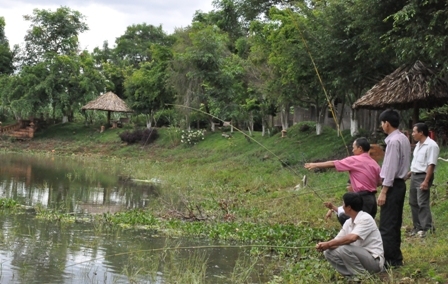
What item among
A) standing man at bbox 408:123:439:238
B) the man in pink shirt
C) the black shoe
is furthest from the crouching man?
standing man at bbox 408:123:439:238

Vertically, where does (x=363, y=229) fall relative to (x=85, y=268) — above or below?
above

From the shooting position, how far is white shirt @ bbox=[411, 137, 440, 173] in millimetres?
7953

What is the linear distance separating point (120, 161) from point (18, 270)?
2382 cm

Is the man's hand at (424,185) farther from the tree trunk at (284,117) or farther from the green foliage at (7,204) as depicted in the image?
the tree trunk at (284,117)

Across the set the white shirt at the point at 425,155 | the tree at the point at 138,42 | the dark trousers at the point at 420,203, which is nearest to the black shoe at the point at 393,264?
the dark trousers at the point at 420,203

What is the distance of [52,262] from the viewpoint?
26.0ft

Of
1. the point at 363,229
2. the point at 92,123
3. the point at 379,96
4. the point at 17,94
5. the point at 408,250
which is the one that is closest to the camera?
the point at 363,229

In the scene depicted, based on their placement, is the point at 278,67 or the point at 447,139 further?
the point at 278,67

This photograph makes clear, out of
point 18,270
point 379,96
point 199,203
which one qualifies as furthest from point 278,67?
point 18,270

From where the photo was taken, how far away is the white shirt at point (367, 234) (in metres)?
6.13

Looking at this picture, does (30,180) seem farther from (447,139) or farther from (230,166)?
(447,139)

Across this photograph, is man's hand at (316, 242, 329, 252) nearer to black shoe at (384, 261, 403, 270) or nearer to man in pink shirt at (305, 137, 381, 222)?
black shoe at (384, 261, 403, 270)

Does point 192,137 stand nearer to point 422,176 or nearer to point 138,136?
point 138,136

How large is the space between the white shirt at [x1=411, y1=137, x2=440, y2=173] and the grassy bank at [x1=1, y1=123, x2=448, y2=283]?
0.88 m
